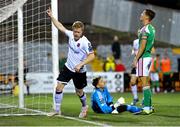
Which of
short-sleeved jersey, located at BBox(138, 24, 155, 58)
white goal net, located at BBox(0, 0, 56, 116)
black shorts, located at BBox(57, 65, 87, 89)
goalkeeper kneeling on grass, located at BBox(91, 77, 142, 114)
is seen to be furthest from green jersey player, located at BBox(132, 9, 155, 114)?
white goal net, located at BBox(0, 0, 56, 116)

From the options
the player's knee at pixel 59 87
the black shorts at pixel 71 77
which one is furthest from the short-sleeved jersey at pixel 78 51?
the player's knee at pixel 59 87

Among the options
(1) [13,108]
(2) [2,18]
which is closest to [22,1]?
(2) [2,18]

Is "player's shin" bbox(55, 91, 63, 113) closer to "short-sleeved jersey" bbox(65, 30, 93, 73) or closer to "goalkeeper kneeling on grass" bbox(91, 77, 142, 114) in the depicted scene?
"short-sleeved jersey" bbox(65, 30, 93, 73)

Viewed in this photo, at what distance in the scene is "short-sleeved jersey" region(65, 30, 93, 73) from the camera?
12.2 m

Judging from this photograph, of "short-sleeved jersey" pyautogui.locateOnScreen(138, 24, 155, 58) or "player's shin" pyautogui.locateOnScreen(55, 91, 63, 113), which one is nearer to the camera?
"player's shin" pyautogui.locateOnScreen(55, 91, 63, 113)

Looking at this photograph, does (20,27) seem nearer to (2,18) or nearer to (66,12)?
(2,18)

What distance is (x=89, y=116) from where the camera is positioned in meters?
12.6

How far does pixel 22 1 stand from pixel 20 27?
147 centimetres

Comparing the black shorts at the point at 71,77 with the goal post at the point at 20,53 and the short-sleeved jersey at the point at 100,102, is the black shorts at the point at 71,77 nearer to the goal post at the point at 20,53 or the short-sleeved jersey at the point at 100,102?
the short-sleeved jersey at the point at 100,102

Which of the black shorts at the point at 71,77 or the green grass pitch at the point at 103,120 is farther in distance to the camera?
the black shorts at the point at 71,77

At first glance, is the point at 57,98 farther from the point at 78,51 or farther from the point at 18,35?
the point at 18,35

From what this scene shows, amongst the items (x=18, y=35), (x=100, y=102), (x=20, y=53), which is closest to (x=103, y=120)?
(x=100, y=102)

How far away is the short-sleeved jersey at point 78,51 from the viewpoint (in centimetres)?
1220

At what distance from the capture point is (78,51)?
1227 cm
